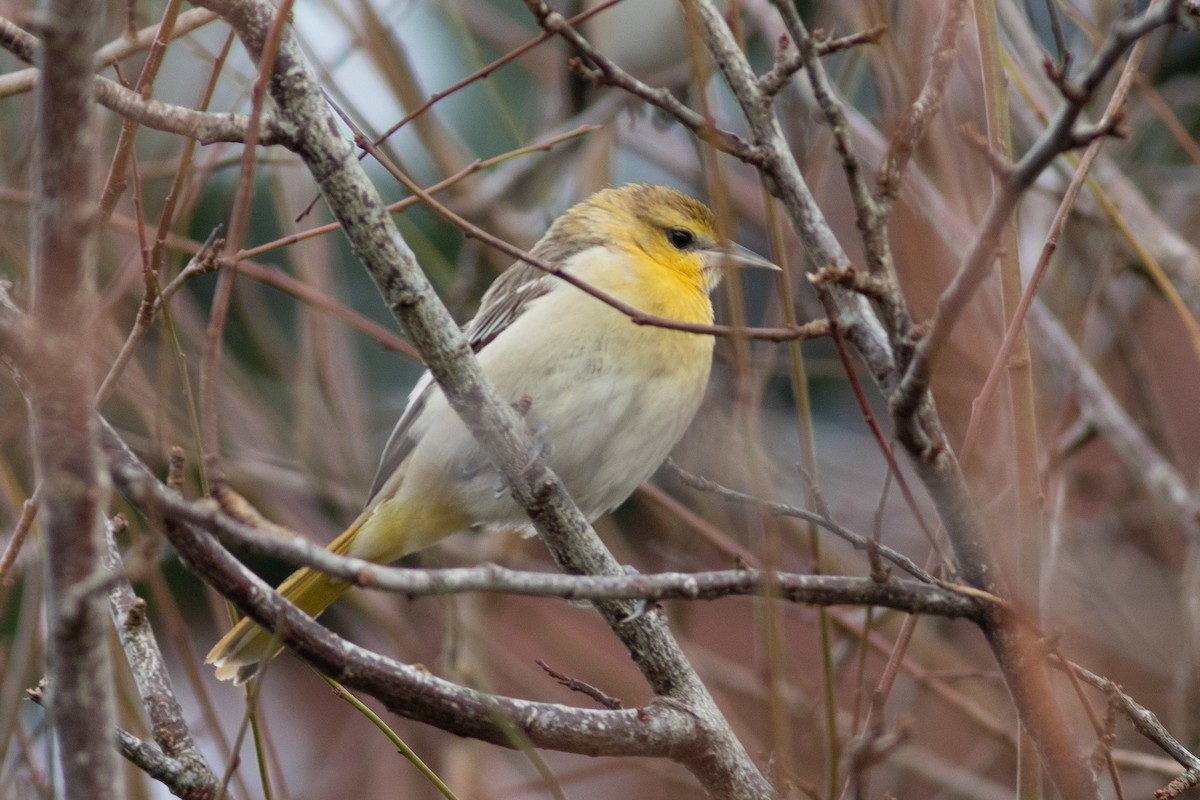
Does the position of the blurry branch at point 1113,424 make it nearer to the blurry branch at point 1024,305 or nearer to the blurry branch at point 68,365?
the blurry branch at point 1024,305

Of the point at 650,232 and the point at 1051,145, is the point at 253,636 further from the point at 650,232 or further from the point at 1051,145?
the point at 1051,145

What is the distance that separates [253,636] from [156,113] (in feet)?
6.21

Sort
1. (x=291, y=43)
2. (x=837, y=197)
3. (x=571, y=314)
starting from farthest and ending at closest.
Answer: (x=837, y=197) < (x=571, y=314) < (x=291, y=43)

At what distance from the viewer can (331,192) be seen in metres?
2.43

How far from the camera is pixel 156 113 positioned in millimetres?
2127

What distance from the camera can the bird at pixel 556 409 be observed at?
3771 millimetres

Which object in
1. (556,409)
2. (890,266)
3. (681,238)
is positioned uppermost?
(681,238)

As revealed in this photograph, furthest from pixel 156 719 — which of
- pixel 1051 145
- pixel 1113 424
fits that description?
pixel 1113 424

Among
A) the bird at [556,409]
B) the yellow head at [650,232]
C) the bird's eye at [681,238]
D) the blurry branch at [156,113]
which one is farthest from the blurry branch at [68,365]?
the bird's eye at [681,238]

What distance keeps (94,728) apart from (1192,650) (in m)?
3.70

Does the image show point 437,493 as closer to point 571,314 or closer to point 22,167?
point 571,314

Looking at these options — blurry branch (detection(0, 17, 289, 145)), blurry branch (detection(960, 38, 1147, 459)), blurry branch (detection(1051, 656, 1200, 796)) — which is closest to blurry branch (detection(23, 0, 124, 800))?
blurry branch (detection(0, 17, 289, 145))

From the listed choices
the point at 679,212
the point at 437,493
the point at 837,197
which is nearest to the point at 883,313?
the point at 437,493

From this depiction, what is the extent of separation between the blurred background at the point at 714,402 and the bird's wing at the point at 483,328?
11.1 inches
